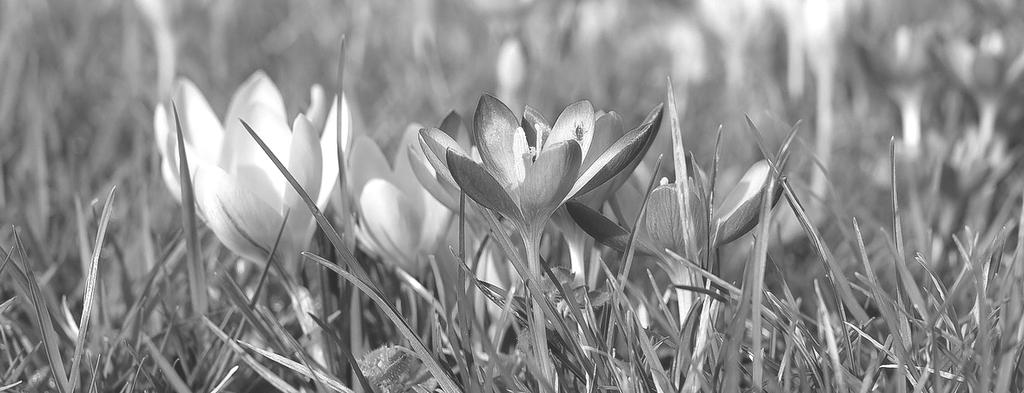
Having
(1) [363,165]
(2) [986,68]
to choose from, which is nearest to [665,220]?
(1) [363,165]

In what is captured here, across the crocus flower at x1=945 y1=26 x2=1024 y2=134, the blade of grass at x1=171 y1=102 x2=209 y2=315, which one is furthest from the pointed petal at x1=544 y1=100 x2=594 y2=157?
the crocus flower at x1=945 y1=26 x2=1024 y2=134

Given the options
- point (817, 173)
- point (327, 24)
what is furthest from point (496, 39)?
point (817, 173)

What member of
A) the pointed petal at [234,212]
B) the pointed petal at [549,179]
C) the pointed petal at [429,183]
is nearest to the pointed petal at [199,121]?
the pointed petal at [234,212]

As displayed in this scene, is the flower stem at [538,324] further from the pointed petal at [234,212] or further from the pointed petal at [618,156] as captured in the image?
the pointed petal at [234,212]

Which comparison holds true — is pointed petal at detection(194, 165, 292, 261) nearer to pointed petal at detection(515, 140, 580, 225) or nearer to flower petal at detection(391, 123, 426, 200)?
flower petal at detection(391, 123, 426, 200)

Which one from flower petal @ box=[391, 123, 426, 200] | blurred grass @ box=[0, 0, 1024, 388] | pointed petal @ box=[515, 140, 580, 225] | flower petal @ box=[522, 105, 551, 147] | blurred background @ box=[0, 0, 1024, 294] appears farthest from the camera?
blurred background @ box=[0, 0, 1024, 294]

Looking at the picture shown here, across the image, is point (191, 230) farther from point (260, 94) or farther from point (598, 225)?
point (598, 225)
